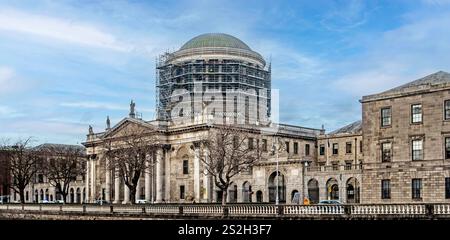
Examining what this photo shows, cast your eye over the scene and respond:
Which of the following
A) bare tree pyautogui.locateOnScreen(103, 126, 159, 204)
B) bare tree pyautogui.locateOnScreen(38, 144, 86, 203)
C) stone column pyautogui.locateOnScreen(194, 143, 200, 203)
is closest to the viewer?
bare tree pyautogui.locateOnScreen(103, 126, 159, 204)

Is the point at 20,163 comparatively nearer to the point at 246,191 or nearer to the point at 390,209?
the point at 246,191

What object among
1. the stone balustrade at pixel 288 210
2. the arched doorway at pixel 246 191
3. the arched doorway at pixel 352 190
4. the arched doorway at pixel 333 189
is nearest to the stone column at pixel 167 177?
the arched doorway at pixel 246 191

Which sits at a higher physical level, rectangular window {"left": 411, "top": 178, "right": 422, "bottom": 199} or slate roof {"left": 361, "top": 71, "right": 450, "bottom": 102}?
slate roof {"left": 361, "top": 71, "right": 450, "bottom": 102}

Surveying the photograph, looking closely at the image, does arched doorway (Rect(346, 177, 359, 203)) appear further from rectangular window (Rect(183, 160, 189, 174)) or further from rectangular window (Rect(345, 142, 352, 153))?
rectangular window (Rect(183, 160, 189, 174))

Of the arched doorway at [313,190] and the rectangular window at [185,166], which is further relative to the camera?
the rectangular window at [185,166]

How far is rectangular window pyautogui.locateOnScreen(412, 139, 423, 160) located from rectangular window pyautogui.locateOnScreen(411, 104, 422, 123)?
1.63 metres

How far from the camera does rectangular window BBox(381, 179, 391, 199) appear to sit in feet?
183

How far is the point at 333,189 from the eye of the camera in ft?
273

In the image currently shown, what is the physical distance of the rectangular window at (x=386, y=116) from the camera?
2206 inches

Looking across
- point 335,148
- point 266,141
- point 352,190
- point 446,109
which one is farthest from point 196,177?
point 446,109

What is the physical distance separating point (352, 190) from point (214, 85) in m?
38.4

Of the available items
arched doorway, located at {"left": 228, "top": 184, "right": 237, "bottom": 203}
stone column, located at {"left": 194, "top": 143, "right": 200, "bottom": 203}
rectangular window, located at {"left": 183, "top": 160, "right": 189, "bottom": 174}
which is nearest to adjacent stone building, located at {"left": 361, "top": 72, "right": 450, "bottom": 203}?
arched doorway, located at {"left": 228, "top": 184, "right": 237, "bottom": 203}

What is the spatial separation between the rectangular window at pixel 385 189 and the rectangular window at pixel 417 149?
3.09m

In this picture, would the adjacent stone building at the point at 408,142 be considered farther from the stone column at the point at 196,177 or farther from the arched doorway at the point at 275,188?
the stone column at the point at 196,177
